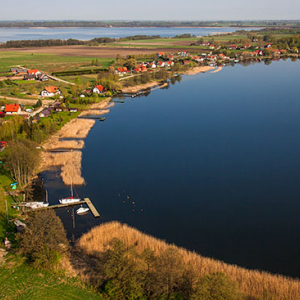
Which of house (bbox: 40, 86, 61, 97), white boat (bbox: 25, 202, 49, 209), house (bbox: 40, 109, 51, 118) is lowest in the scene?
white boat (bbox: 25, 202, 49, 209)

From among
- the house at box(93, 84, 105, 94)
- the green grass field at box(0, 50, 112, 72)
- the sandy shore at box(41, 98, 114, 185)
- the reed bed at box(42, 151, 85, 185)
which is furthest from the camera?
the green grass field at box(0, 50, 112, 72)

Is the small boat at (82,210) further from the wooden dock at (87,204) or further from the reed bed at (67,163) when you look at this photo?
the reed bed at (67,163)

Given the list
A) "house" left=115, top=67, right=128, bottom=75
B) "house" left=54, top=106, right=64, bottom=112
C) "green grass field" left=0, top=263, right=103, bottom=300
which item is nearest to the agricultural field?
"house" left=115, top=67, right=128, bottom=75

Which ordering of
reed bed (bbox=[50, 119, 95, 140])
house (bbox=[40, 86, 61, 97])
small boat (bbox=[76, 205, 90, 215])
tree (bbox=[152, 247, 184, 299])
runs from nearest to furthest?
tree (bbox=[152, 247, 184, 299]), small boat (bbox=[76, 205, 90, 215]), reed bed (bbox=[50, 119, 95, 140]), house (bbox=[40, 86, 61, 97])

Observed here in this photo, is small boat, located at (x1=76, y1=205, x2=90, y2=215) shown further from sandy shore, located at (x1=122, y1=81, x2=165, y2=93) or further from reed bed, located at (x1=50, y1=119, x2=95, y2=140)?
sandy shore, located at (x1=122, y1=81, x2=165, y2=93)

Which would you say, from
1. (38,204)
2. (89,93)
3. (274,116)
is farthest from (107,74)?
(38,204)

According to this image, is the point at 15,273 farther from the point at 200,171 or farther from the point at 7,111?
the point at 7,111

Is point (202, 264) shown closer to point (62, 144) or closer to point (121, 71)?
point (62, 144)

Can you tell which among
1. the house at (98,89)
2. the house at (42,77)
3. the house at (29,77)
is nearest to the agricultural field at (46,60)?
the house at (29,77)

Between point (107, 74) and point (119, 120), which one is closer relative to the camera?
point (119, 120)
